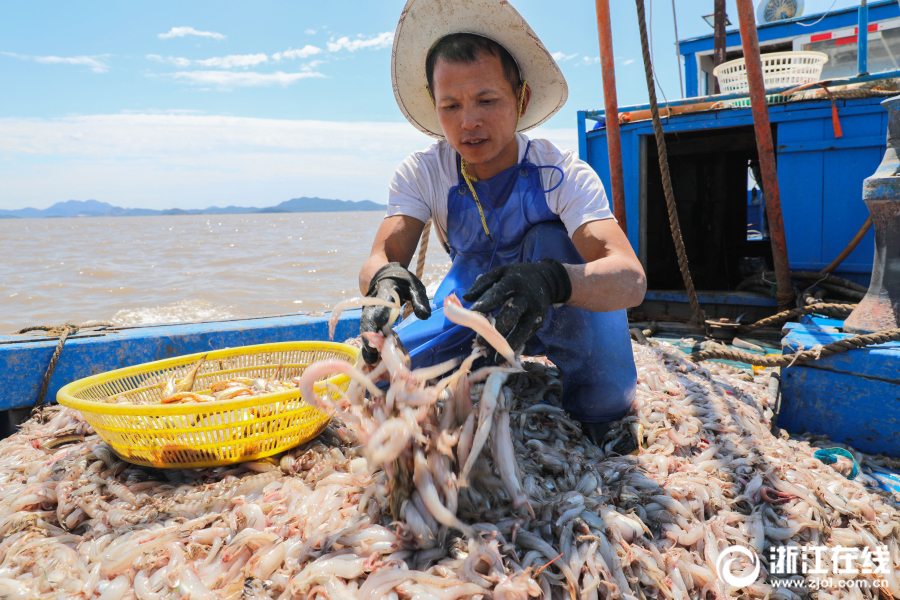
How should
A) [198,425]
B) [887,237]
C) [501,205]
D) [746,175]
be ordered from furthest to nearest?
[746,175] → [887,237] → [501,205] → [198,425]

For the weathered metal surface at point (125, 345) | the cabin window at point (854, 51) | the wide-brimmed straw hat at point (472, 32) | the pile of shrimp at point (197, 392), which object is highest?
the cabin window at point (854, 51)

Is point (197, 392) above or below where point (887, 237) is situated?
below

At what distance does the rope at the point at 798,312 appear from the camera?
4051 millimetres

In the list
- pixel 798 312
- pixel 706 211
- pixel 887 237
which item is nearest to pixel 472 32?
pixel 887 237

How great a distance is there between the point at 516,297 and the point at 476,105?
1059 millimetres

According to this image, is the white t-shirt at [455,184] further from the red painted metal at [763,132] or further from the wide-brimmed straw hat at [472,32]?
the red painted metal at [763,132]

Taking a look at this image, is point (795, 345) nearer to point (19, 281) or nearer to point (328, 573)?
point (328, 573)

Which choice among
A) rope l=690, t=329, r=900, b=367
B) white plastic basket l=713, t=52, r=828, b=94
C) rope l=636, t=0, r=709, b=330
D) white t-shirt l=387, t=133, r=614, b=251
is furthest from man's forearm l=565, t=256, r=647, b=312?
white plastic basket l=713, t=52, r=828, b=94

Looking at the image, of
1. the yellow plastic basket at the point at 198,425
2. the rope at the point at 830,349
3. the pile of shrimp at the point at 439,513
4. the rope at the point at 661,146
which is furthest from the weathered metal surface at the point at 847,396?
the yellow plastic basket at the point at 198,425

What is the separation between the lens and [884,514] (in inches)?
91.1

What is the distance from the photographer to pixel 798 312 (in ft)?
14.5

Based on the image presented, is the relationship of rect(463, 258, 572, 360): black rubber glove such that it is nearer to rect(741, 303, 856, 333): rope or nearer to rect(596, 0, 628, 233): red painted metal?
rect(741, 303, 856, 333): rope

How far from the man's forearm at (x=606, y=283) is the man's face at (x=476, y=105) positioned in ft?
2.63

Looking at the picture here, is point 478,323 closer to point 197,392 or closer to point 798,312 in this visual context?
point 197,392
